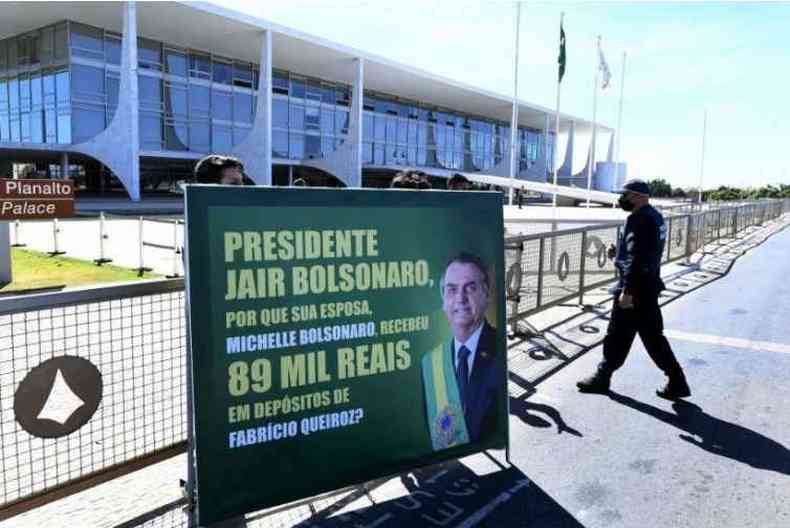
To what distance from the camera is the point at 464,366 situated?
3.47 metres

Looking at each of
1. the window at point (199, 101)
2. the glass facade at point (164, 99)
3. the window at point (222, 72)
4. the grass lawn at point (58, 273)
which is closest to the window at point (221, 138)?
the glass facade at point (164, 99)

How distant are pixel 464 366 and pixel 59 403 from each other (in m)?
2.09

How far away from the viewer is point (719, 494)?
132 inches

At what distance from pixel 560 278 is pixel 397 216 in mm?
4951

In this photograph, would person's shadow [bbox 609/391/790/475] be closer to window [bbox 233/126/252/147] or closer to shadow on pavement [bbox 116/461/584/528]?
shadow on pavement [bbox 116/461/584/528]

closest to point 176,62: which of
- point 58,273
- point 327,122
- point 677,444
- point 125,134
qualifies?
point 125,134

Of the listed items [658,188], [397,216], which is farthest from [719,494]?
[658,188]

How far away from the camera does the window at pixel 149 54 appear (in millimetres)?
32625

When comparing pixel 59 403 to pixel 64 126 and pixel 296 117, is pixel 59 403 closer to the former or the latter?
pixel 64 126

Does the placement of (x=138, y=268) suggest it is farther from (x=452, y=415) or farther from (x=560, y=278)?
(x=452, y=415)

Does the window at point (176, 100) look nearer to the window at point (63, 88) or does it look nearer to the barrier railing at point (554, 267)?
the window at point (63, 88)

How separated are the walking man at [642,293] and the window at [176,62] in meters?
34.4

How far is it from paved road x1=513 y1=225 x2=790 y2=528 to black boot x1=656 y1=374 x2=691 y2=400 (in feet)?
0.32

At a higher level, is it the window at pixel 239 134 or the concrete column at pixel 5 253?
the window at pixel 239 134
